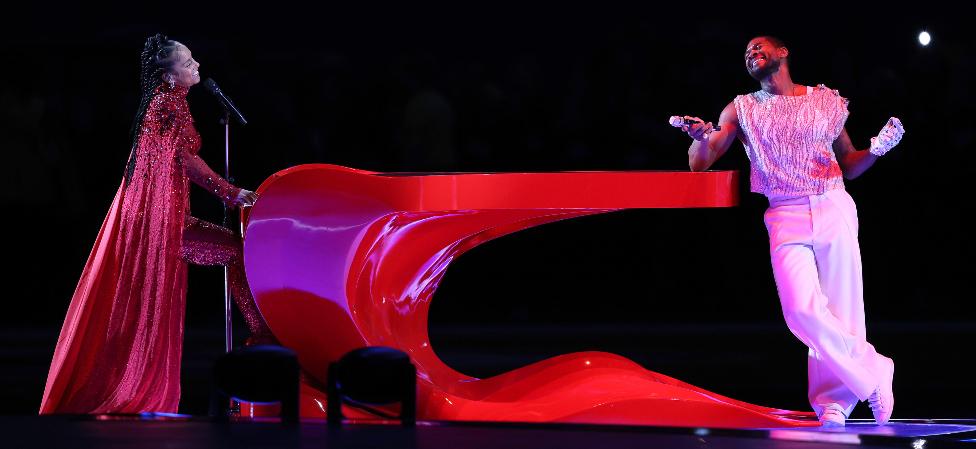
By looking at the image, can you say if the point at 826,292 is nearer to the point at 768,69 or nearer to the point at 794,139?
the point at 794,139

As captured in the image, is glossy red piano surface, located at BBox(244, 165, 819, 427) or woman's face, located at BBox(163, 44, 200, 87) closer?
glossy red piano surface, located at BBox(244, 165, 819, 427)

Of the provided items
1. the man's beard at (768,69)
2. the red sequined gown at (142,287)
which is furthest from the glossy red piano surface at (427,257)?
the man's beard at (768,69)

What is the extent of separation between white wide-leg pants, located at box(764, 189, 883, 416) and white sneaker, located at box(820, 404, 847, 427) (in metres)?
0.02

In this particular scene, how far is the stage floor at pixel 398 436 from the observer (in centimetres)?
368

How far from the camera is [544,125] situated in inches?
359

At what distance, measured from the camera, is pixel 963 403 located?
19.9 ft

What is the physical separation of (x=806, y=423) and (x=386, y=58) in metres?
4.80

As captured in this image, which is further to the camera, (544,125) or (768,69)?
(544,125)

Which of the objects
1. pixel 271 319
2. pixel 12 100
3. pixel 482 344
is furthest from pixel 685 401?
pixel 12 100

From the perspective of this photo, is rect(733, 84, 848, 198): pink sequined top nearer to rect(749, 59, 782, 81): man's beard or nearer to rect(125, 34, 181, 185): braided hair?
rect(749, 59, 782, 81): man's beard

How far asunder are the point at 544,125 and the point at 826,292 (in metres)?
4.34

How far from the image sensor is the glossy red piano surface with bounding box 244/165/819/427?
15.5 feet

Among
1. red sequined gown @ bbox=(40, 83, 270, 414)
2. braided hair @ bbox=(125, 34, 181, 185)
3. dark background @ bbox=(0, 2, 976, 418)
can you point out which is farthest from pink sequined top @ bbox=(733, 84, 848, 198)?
dark background @ bbox=(0, 2, 976, 418)

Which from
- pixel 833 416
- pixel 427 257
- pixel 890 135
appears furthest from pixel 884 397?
pixel 427 257
